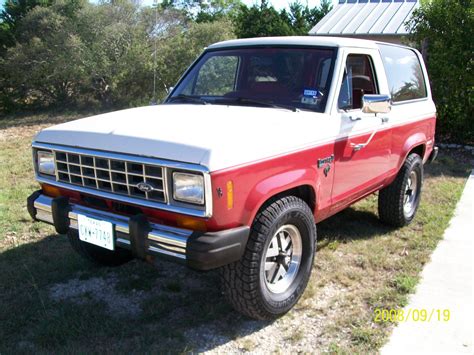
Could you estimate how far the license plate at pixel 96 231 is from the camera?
9.66 feet

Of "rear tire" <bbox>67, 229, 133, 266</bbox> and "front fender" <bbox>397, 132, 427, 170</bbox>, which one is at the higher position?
"front fender" <bbox>397, 132, 427, 170</bbox>

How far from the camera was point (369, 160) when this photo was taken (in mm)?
4113

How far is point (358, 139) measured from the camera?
3.87 metres

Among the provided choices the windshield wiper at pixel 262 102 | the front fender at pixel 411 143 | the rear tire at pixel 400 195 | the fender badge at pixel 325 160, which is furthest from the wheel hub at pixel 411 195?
the windshield wiper at pixel 262 102

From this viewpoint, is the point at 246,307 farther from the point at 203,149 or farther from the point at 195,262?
the point at 203,149

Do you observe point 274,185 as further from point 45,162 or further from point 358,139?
point 45,162

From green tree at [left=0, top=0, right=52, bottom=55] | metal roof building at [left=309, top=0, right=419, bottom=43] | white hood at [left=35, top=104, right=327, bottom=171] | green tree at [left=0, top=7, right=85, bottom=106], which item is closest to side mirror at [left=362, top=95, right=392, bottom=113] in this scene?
white hood at [left=35, top=104, right=327, bottom=171]

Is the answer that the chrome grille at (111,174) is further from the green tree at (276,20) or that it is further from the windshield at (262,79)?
the green tree at (276,20)

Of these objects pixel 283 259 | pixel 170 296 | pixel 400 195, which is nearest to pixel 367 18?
pixel 400 195

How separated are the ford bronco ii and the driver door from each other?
0.02 m

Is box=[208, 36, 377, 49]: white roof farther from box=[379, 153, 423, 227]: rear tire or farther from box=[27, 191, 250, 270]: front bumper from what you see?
box=[27, 191, 250, 270]: front bumper

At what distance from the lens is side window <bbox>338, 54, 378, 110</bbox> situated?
3.85m

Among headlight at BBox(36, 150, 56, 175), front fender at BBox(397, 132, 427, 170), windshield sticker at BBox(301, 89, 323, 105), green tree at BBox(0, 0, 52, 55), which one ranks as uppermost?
green tree at BBox(0, 0, 52, 55)
